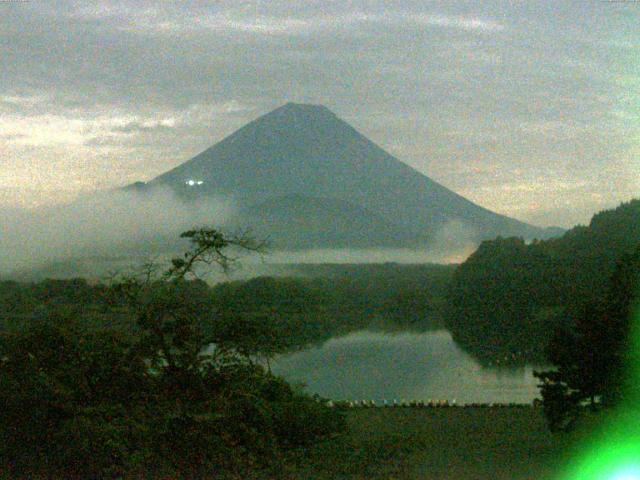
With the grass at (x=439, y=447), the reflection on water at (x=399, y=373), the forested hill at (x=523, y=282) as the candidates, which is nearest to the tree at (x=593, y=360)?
the grass at (x=439, y=447)

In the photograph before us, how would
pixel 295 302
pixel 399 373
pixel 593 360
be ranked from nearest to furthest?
1. pixel 593 360
2. pixel 399 373
3. pixel 295 302

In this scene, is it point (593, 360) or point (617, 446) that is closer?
point (617, 446)

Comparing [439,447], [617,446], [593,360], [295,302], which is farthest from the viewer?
[295,302]

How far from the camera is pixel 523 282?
103 ft

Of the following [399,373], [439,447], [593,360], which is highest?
[593,360]

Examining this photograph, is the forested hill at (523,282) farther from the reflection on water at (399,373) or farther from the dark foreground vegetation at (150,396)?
the dark foreground vegetation at (150,396)

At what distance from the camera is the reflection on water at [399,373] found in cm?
1700

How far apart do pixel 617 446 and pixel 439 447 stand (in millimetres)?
2503

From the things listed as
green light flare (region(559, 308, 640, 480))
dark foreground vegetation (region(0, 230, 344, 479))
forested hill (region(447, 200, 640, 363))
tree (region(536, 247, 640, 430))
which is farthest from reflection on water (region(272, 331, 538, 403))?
green light flare (region(559, 308, 640, 480))

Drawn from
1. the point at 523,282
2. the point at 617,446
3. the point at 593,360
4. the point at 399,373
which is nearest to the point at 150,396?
the point at 617,446

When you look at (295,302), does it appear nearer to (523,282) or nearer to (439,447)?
(523,282)

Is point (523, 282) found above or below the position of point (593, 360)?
below

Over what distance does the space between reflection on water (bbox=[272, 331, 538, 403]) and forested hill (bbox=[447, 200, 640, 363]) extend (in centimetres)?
283

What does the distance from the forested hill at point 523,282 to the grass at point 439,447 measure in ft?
47.4
